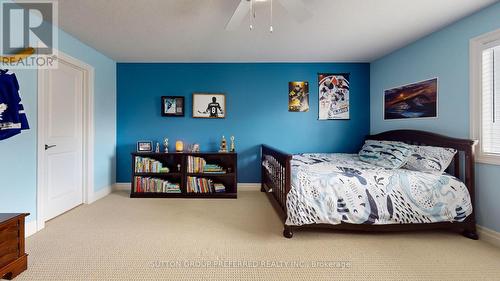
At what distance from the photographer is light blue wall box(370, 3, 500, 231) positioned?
2014mm

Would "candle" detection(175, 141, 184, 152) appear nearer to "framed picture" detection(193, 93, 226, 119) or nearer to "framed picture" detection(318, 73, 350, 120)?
"framed picture" detection(193, 93, 226, 119)

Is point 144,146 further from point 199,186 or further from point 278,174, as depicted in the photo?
point 278,174

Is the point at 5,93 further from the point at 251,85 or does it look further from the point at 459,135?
the point at 459,135

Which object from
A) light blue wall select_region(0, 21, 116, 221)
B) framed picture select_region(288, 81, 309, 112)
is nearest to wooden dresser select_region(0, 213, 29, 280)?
light blue wall select_region(0, 21, 116, 221)

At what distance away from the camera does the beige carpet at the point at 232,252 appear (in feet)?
5.14

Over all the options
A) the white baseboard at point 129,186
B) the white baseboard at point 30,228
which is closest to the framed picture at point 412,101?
the white baseboard at point 129,186

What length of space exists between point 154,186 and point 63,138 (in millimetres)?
1304

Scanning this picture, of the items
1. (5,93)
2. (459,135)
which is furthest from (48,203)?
(459,135)

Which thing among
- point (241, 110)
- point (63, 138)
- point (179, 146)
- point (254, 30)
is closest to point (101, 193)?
point (63, 138)

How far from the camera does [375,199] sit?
201 cm

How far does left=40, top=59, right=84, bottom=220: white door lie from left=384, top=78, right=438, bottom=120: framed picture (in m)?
4.40

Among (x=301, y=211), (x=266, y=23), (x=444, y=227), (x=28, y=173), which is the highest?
(x=266, y=23)

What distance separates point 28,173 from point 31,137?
0.35 metres

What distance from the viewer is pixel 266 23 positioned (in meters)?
2.34
